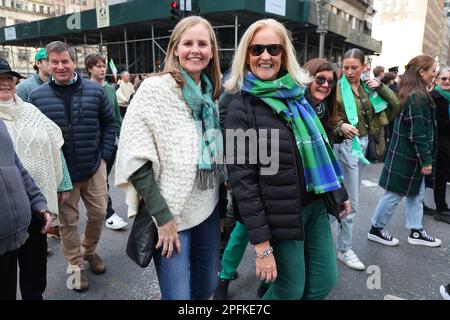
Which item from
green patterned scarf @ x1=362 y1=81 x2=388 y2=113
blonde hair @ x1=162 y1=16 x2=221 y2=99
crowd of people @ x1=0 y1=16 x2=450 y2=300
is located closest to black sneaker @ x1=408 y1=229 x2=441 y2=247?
crowd of people @ x1=0 y1=16 x2=450 y2=300

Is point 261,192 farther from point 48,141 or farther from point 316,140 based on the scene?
point 48,141

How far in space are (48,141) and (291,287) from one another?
2001 millimetres

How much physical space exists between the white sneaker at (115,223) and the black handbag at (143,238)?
8.52ft

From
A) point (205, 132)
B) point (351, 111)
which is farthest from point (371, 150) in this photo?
point (205, 132)

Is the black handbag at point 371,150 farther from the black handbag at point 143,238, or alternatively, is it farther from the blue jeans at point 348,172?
the black handbag at point 143,238

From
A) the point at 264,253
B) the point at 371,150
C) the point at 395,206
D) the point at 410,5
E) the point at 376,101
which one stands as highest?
the point at 410,5

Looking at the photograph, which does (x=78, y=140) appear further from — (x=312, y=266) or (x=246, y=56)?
(x=312, y=266)

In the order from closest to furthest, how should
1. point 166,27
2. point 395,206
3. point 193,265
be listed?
point 193,265, point 395,206, point 166,27

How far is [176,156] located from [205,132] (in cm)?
22

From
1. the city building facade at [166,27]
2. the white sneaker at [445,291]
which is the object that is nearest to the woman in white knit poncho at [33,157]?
the white sneaker at [445,291]

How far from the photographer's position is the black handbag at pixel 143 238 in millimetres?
1748

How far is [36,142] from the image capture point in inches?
95.9
